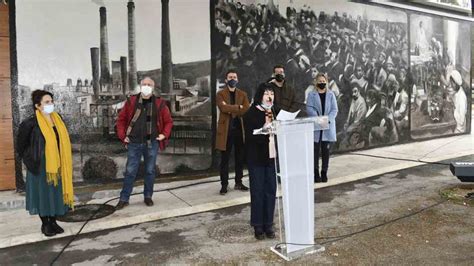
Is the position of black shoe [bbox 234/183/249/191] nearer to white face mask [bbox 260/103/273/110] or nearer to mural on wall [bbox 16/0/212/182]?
mural on wall [bbox 16/0/212/182]

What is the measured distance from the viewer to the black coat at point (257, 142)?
464cm

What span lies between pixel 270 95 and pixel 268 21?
4479 mm

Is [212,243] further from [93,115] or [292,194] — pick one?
[93,115]

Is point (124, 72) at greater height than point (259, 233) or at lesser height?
greater

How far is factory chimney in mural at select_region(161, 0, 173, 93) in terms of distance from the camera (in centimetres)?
755

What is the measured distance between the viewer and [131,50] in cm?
728

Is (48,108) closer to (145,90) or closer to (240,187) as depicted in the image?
(145,90)

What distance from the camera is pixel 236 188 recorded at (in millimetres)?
6992

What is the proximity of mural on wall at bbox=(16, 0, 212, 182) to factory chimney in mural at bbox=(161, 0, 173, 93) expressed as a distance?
0.02 metres

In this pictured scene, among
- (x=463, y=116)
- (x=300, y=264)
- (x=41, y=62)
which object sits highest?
(x=41, y=62)

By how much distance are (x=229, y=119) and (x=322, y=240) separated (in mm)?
2633

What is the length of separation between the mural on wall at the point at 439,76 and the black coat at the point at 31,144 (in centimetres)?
1006

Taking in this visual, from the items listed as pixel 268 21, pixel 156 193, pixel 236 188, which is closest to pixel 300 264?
pixel 236 188

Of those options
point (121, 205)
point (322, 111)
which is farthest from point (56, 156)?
point (322, 111)
